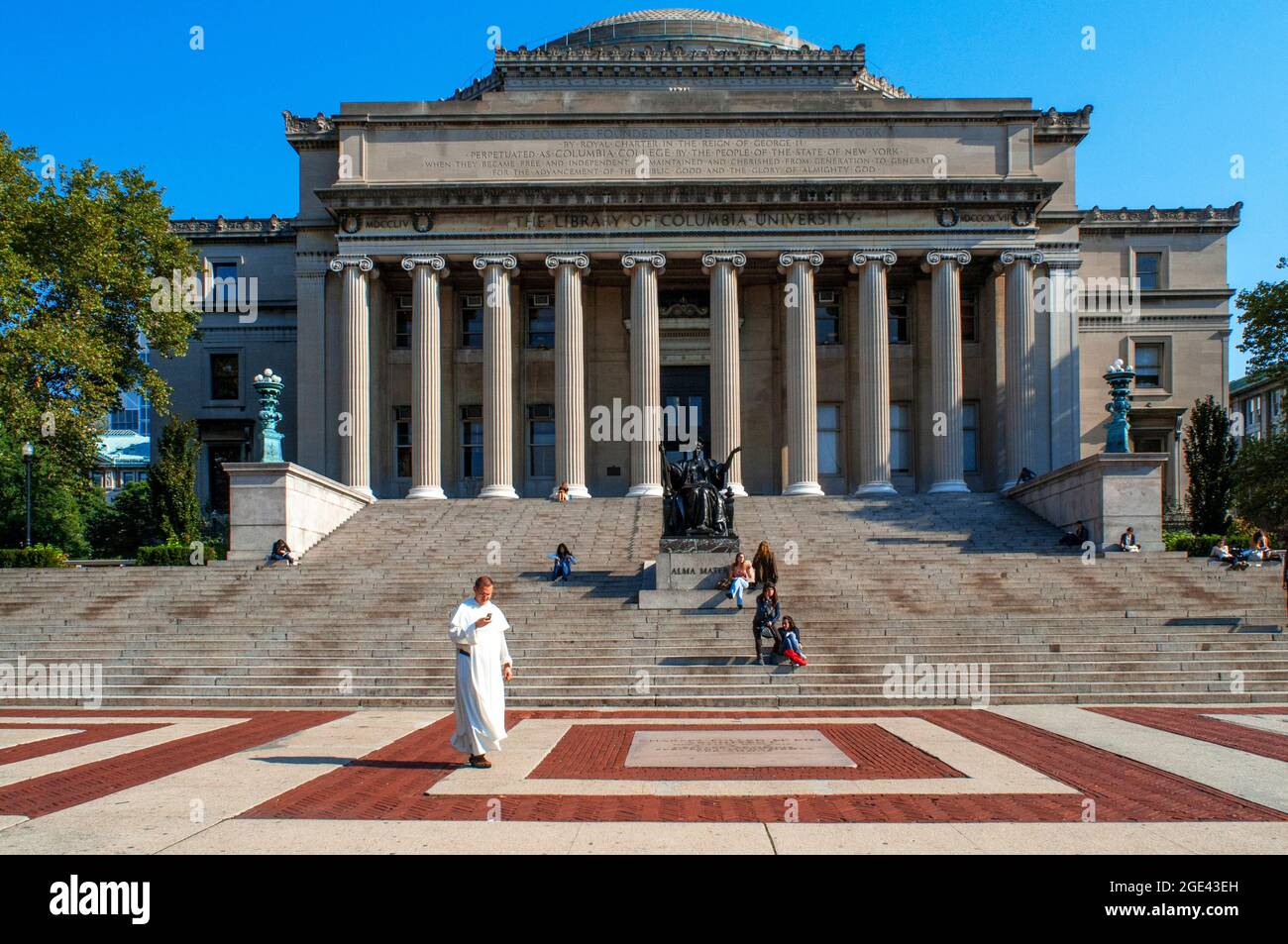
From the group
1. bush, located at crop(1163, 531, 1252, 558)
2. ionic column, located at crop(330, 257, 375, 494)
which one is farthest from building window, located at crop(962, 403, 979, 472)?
ionic column, located at crop(330, 257, 375, 494)

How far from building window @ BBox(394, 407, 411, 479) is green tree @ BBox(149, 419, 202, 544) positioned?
8.49 m

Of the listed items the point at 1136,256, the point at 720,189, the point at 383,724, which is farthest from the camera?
the point at 1136,256

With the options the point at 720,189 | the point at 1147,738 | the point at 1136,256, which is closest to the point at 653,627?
the point at 1147,738

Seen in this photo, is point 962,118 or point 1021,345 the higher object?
point 962,118

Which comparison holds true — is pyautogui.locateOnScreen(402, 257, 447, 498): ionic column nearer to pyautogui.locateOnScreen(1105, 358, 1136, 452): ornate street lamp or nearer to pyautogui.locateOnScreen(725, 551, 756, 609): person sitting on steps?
pyautogui.locateOnScreen(725, 551, 756, 609): person sitting on steps

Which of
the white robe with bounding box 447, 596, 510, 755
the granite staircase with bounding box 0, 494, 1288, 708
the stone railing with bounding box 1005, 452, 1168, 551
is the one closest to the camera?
the white robe with bounding box 447, 596, 510, 755

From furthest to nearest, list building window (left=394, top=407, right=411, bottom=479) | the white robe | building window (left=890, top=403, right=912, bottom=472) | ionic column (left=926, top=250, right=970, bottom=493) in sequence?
building window (left=890, top=403, right=912, bottom=472) < building window (left=394, top=407, right=411, bottom=479) < ionic column (left=926, top=250, right=970, bottom=493) < the white robe

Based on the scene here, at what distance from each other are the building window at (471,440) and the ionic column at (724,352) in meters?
10.4

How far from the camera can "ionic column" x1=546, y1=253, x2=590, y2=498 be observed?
41.8 meters

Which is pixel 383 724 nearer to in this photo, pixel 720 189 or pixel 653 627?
pixel 653 627

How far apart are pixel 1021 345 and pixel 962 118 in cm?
946

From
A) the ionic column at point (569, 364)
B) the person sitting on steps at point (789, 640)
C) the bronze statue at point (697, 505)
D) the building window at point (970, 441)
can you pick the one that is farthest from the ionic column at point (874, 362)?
the person sitting on steps at point (789, 640)

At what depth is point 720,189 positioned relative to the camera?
1633 inches

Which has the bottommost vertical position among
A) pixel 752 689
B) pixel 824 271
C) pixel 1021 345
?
pixel 752 689
